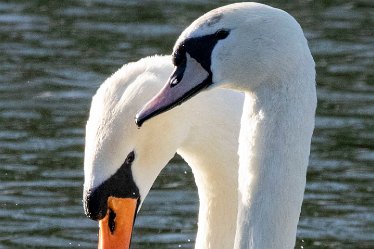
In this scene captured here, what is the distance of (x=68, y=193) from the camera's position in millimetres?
13273

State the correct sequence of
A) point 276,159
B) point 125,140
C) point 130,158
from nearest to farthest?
1. point 276,159
2. point 125,140
3. point 130,158

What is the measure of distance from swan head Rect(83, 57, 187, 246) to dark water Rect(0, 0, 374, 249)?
10.9ft

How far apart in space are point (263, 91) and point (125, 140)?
1667 mm

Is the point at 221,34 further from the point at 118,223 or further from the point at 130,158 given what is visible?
the point at 118,223

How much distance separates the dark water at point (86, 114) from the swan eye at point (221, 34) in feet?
16.9

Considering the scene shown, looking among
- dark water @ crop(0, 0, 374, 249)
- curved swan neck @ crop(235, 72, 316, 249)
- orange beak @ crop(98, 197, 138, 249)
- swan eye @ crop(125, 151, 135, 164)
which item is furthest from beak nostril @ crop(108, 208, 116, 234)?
dark water @ crop(0, 0, 374, 249)

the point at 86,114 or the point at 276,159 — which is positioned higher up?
the point at 276,159

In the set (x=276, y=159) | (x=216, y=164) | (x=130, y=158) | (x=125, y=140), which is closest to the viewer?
(x=276, y=159)

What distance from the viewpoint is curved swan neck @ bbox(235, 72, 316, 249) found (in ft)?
23.6

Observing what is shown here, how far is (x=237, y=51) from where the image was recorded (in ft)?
23.7

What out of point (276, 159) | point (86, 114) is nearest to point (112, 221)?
point (276, 159)

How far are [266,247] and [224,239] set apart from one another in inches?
93.5

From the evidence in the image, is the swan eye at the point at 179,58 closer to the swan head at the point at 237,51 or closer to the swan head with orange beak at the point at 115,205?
the swan head at the point at 237,51

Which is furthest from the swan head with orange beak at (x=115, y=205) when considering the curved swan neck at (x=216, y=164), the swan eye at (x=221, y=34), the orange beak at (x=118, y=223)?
the swan eye at (x=221, y=34)
